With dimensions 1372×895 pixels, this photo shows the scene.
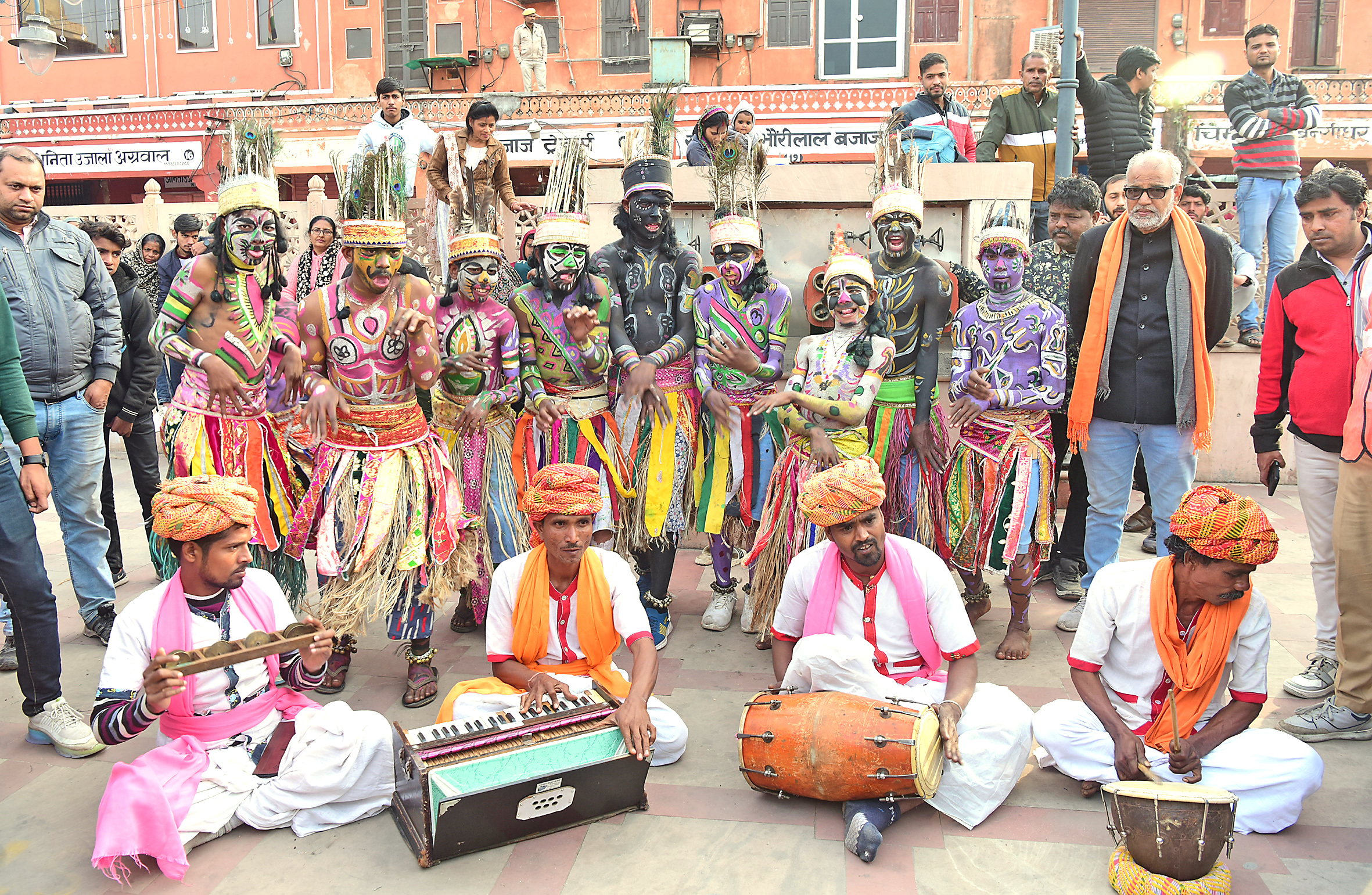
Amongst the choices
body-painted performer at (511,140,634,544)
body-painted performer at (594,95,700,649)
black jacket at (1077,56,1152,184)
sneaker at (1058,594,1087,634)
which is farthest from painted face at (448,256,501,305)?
black jacket at (1077,56,1152,184)

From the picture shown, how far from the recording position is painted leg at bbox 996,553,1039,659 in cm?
457

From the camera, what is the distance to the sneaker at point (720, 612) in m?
5.11

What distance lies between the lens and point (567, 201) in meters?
5.04

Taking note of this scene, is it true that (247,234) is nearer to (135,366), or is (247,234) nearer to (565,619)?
(135,366)

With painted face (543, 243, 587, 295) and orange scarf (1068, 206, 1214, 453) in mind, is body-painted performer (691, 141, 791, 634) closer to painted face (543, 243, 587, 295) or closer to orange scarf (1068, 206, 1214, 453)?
painted face (543, 243, 587, 295)

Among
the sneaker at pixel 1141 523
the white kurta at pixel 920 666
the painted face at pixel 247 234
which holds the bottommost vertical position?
the sneaker at pixel 1141 523

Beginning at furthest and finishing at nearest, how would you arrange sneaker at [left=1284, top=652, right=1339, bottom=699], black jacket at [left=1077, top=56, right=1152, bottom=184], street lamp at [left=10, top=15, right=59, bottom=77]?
street lamp at [left=10, top=15, right=59, bottom=77] < black jacket at [left=1077, top=56, right=1152, bottom=184] < sneaker at [left=1284, top=652, right=1339, bottom=699]

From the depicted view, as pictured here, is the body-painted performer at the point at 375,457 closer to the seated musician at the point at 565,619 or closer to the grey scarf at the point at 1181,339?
the seated musician at the point at 565,619

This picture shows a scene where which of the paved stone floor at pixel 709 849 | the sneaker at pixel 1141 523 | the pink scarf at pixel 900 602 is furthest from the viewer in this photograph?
the sneaker at pixel 1141 523

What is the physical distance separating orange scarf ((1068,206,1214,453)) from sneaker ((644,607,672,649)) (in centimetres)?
216

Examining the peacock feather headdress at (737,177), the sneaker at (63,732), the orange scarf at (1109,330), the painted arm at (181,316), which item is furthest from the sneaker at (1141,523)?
the sneaker at (63,732)

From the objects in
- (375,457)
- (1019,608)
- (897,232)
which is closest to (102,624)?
(375,457)

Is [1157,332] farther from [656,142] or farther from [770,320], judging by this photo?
[656,142]

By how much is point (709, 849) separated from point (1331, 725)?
2494 mm
